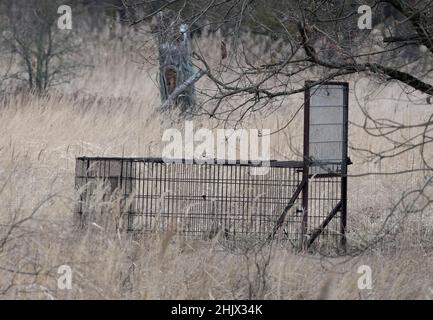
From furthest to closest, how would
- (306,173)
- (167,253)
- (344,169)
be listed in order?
(344,169) < (306,173) < (167,253)

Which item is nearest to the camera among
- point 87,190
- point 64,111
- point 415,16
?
point 415,16

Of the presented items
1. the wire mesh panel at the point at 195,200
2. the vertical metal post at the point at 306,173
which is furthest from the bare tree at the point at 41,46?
the vertical metal post at the point at 306,173

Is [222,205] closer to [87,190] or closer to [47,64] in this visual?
[87,190]

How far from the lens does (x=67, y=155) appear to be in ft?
35.0

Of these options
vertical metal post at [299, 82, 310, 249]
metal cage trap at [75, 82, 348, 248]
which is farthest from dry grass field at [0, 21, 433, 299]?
metal cage trap at [75, 82, 348, 248]

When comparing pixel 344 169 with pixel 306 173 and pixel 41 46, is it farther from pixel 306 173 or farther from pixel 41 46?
pixel 41 46

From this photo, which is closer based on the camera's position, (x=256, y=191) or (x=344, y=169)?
(x=344, y=169)

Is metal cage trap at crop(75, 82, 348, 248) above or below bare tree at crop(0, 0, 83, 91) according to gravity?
below

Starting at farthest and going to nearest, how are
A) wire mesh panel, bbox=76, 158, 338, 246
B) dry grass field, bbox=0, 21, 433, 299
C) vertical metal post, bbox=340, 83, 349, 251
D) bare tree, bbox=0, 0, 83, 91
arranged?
bare tree, bbox=0, 0, 83, 91
vertical metal post, bbox=340, 83, 349, 251
wire mesh panel, bbox=76, 158, 338, 246
dry grass field, bbox=0, 21, 433, 299

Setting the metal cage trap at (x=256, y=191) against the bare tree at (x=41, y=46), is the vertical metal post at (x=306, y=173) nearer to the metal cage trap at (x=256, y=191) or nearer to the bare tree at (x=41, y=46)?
the metal cage trap at (x=256, y=191)

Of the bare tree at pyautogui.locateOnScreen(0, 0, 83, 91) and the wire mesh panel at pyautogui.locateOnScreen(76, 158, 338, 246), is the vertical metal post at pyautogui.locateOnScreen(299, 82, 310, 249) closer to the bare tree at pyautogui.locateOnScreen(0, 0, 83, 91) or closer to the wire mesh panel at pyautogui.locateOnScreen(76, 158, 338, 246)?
the wire mesh panel at pyautogui.locateOnScreen(76, 158, 338, 246)

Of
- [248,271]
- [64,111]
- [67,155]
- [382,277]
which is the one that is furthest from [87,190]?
[64,111]

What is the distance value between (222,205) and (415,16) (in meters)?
2.27

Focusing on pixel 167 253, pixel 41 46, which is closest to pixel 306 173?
pixel 167 253
